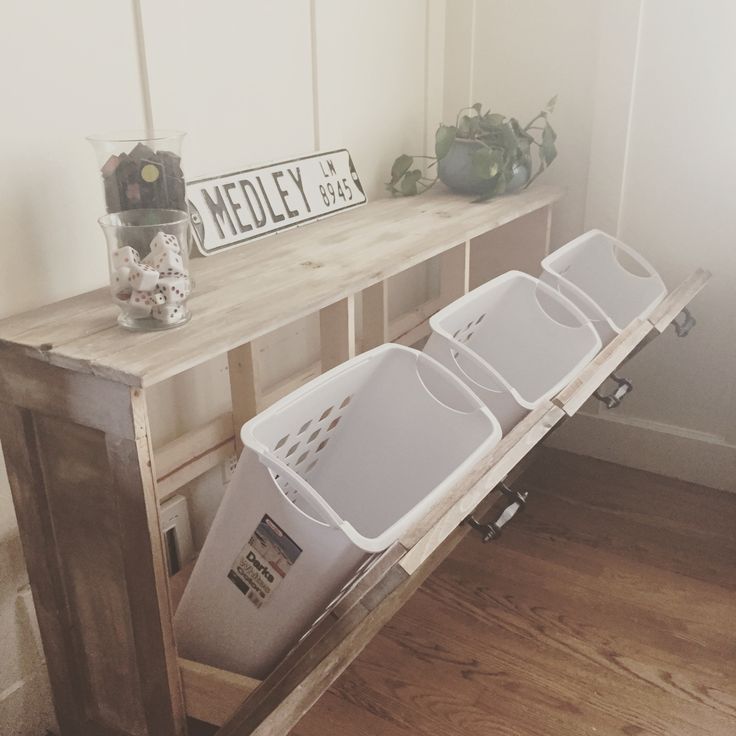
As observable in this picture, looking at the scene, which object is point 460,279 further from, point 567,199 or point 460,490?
point 460,490

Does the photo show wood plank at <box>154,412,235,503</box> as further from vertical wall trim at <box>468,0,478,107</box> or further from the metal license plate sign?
vertical wall trim at <box>468,0,478,107</box>

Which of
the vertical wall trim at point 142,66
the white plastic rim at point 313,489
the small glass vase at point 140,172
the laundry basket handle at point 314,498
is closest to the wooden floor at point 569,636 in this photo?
the white plastic rim at point 313,489

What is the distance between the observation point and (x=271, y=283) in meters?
1.42

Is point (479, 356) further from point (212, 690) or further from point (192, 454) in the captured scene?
point (212, 690)

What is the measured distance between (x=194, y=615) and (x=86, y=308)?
20.6 inches

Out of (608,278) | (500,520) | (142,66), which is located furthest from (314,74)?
(500,520)

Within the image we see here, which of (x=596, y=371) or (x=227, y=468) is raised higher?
(x=596, y=371)

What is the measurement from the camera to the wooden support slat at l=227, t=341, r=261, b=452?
165cm

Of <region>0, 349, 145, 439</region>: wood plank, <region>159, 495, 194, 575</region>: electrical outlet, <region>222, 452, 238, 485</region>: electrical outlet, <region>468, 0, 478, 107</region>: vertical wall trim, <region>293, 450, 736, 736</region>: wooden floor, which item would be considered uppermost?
<region>468, 0, 478, 107</region>: vertical wall trim

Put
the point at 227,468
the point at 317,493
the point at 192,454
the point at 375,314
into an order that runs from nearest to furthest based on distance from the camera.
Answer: the point at 317,493, the point at 192,454, the point at 227,468, the point at 375,314

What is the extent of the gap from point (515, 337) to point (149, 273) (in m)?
0.83

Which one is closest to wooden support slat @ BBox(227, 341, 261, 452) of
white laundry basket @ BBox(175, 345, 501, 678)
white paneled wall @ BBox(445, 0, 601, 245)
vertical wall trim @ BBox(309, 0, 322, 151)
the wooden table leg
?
white laundry basket @ BBox(175, 345, 501, 678)

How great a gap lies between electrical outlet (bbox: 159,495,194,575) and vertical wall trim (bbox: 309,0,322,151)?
35.4 inches

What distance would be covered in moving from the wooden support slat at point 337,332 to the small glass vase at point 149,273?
379 millimetres
